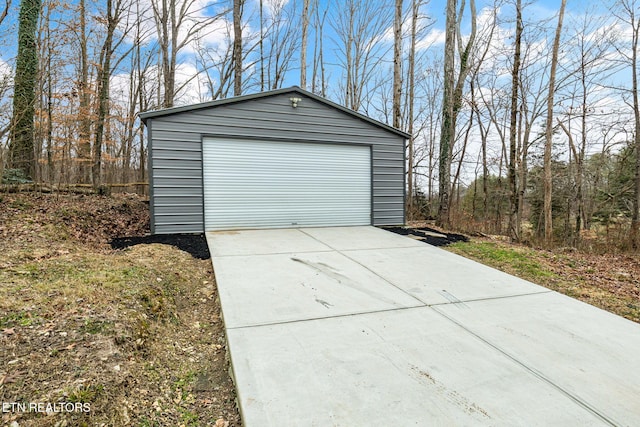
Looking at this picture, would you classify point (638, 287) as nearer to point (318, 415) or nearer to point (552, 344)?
point (552, 344)

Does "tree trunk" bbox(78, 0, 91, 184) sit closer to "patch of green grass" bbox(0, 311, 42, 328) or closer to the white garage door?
the white garage door

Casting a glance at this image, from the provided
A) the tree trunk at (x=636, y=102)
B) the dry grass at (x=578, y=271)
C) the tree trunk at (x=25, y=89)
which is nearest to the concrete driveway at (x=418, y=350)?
the dry grass at (x=578, y=271)

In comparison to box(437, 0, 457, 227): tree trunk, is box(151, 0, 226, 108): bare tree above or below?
above

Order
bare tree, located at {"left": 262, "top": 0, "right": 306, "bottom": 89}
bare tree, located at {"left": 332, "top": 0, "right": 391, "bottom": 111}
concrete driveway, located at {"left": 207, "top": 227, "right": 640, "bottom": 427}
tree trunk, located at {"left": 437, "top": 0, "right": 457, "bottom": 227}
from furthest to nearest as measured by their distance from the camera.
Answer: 1. bare tree, located at {"left": 262, "top": 0, "right": 306, "bottom": 89}
2. bare tree, located at {"left": 332, "top": 0, "right": 391, "bottom": 111}
3. tree trunk, located at {"left": 437, "top": 0, "right": 457, "bottom": 227}
4. concrete driveway, located at {"left": 207, "top": 227, "right": 640, "bottom": 427}

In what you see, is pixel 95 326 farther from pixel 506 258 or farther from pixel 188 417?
pixel 506 258

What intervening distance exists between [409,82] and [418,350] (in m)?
15.2

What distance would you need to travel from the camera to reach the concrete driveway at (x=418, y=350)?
176 cm

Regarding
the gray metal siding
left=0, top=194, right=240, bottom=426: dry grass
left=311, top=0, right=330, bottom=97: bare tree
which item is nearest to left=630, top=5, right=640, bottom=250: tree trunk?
the gray metal siding

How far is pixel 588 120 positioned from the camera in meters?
12.0

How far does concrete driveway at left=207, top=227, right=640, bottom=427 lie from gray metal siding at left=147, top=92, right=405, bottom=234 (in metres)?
3.18

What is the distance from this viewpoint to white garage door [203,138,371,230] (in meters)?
7.07

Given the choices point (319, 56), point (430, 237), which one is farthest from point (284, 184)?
point (319, 56)

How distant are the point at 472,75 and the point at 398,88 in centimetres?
435

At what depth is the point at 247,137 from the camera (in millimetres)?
7250
